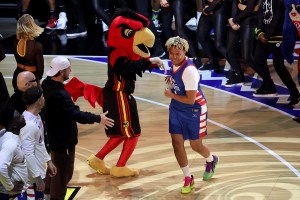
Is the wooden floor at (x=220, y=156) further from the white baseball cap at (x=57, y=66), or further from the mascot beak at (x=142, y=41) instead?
the white baseball cap at (x=57, y=66)

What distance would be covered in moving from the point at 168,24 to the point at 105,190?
5980 mm

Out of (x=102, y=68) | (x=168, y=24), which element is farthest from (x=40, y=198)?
(x=168, y=24)

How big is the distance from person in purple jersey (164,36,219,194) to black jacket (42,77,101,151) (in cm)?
96

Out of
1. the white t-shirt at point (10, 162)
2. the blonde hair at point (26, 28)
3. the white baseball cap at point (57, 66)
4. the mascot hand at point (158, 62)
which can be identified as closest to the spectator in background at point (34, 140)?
the white t-shirt at point (10, 162)

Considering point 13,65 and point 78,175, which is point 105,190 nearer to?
point 78,175

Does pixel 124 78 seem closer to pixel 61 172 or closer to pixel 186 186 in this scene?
pixel 186 186

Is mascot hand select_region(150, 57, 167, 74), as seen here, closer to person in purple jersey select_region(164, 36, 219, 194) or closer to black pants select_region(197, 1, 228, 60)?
person in purple jersey select_region(164, 36, 219, 194)

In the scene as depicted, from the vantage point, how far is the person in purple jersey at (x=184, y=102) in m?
6.87

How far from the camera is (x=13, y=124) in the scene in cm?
537

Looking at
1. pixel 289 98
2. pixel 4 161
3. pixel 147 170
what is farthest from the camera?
pixel 289 98

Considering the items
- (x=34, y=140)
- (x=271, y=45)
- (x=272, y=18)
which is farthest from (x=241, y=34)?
(x=34, y=140)

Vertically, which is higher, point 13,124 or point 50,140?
point 13,124

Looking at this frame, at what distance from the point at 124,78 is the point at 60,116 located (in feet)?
4.12

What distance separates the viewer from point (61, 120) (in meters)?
6.34
